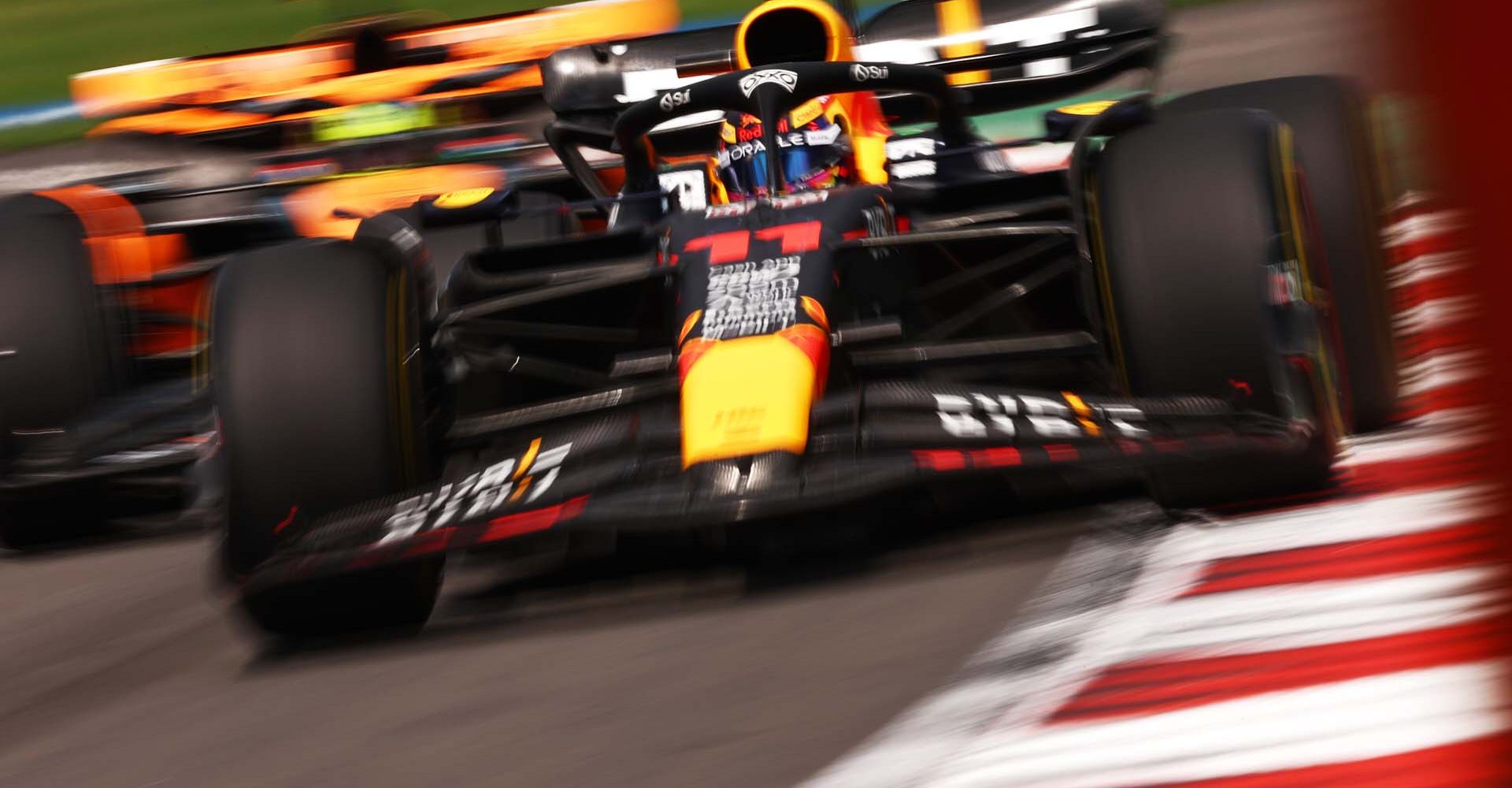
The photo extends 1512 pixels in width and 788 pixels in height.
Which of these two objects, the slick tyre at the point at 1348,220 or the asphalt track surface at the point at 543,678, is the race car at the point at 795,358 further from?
the asphalt track surface at the point at 543,678

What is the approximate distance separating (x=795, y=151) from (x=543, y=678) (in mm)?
1957

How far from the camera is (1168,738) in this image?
220cm

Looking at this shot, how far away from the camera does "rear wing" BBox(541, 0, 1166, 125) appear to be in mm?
5758

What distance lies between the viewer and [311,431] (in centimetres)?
348

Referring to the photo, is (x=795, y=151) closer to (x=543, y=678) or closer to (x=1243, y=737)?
(x=543, y=678)

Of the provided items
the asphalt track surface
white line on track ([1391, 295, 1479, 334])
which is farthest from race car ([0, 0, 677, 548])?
white line on track ([1391, 295, 1479, 334])

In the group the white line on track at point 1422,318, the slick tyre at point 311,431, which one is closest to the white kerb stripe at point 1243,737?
the slick tyre at point 311,431

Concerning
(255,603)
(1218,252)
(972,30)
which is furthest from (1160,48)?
(255,603)

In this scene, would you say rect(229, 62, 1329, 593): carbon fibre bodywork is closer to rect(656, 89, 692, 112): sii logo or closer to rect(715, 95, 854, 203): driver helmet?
rect(656, 89, 692, 112): sii logo

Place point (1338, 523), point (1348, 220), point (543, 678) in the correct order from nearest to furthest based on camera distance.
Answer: point (543, 678), point (1338, 523), point (1348, 220)

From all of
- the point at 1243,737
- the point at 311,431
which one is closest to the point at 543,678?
the point at 311,431

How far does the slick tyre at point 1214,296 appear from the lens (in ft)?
11.0

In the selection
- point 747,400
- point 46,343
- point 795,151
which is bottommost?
point 747,400

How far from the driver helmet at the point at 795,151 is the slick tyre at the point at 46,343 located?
1928mm
